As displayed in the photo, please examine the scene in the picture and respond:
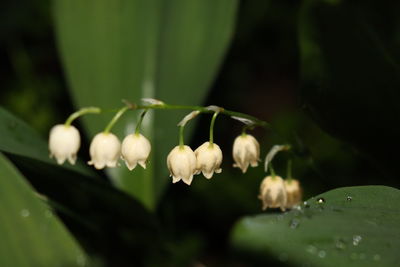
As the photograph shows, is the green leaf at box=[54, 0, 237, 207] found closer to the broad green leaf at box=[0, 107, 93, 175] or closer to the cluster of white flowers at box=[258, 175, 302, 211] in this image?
the broad green leaf at box=[0, 107, 93, 175]

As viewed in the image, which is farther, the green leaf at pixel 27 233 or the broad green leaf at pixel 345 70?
the broad green leaf at pixel 345 70

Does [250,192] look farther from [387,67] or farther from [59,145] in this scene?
[59,145]

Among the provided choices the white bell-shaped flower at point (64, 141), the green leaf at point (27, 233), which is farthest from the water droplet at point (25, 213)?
the white bell-shaped flower at point (64, 141)

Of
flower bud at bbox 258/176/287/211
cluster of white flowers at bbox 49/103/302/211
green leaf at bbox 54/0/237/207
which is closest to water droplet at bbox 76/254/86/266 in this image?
cluster of white flowers at bbox 49/103/302/211

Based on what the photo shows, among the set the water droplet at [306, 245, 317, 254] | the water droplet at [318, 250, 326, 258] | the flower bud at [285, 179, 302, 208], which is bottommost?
the flower bud at [285, 179, 302, 208]

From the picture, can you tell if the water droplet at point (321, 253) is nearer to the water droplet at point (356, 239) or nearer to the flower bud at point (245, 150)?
the water droplet at point (356, 239)

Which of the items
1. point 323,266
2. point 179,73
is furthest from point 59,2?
point 323,266
